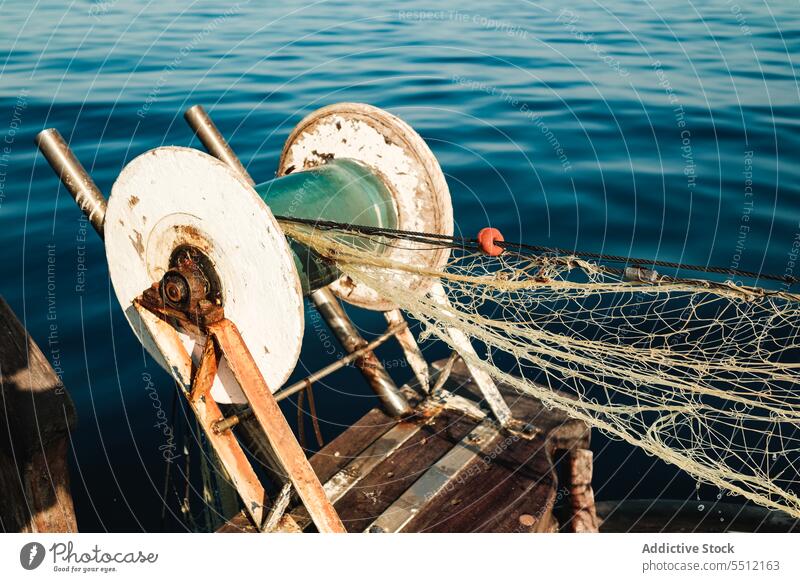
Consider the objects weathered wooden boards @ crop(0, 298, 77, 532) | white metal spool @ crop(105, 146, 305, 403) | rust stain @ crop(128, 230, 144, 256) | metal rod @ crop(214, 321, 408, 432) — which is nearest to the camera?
white metal spool @ crop(105, 146, 305, 403)

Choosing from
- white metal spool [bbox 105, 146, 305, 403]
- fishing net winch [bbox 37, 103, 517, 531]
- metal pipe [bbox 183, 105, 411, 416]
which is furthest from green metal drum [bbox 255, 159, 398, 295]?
metal pipe [bbox 183, 105, 411, 416]

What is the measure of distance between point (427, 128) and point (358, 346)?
877cm

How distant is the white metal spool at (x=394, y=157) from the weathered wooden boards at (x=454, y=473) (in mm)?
1313

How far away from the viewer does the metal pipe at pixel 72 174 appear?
4.29 m

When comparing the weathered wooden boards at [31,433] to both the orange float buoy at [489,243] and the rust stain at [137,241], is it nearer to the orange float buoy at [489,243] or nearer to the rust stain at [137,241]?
the rust stain at [137,241]

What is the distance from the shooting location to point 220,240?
368cm

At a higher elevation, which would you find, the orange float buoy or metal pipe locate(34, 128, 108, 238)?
metal pipe locate(34, 128, 108, 238)

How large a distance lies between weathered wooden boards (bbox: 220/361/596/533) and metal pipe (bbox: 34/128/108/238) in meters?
2.26

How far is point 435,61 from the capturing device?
17016 millimetres

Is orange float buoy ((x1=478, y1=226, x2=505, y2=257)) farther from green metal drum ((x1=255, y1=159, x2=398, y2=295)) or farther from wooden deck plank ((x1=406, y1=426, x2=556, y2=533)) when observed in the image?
wooden deck plank ((x1=406, y1=426, x2=556, y2=533))

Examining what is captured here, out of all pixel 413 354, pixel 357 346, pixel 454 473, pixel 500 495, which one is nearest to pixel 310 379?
pixel 357 346

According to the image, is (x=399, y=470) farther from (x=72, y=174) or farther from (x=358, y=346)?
(x=72, y=174)

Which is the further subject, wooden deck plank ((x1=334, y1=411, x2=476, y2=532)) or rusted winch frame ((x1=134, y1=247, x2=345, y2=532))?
wooden deck plank ((x1=334, y1=411, x2=476, y2=532))

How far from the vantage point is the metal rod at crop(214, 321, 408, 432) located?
13.6 feet
